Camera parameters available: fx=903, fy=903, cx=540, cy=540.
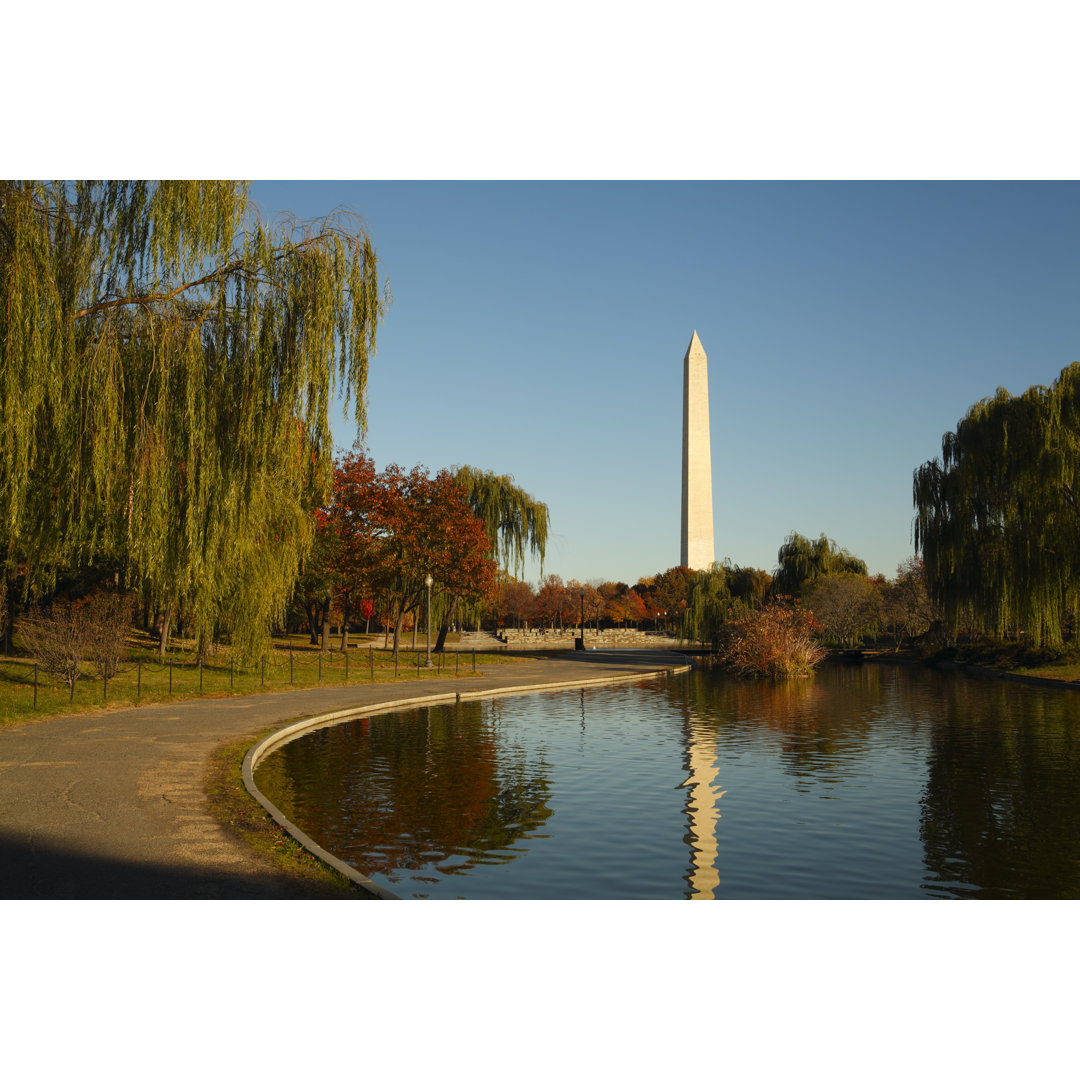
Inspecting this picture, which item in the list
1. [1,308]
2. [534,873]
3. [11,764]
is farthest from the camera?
[11,764]

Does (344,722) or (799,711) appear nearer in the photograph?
(344,722)

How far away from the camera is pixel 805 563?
5847 centimetres

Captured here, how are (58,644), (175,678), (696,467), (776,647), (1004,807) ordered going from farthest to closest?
(696,467) < (776,647) < (175,678) < (58,644) < (1004,807)

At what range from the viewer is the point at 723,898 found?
7.87 metres

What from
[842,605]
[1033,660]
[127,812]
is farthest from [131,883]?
[842,605]

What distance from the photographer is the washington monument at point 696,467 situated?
66562 millimetres

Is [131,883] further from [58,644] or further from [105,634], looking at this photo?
[105,634]

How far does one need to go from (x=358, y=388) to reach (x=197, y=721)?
8.21m

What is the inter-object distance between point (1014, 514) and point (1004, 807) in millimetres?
24243

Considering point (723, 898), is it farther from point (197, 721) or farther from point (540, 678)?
point (540, 678)

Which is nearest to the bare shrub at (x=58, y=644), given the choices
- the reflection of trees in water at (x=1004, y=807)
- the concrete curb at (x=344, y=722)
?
the concrete curb at (x=344, y=722)

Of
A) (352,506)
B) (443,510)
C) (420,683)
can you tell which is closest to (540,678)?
(420,683)

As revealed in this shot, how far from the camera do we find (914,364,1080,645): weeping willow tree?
1211 inches

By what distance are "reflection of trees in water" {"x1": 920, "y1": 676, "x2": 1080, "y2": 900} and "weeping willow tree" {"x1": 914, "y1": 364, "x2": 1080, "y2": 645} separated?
423 inches
